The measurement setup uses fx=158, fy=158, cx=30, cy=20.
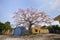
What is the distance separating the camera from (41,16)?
2941 cm

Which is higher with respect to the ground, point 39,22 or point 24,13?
point 24,13

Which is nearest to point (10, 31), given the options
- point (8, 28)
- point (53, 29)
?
point (8, 28)

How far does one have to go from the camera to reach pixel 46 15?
2920 cm

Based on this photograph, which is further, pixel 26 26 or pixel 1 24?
pixel 1 24

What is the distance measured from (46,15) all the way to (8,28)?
15541 millimetres

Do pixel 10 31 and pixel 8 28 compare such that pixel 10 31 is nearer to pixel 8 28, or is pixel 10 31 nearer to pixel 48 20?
pixel 8 28

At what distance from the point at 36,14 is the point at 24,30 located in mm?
3711

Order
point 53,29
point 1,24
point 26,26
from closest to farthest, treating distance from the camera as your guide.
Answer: point 26,26
point 1,24
point 53,29

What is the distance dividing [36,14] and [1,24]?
45.6 ft

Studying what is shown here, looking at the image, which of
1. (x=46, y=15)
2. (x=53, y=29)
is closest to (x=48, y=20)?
(x=46, y=15)

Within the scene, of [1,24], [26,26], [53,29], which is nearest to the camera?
[26,26]

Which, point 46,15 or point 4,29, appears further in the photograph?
point 4,29

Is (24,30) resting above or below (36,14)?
below

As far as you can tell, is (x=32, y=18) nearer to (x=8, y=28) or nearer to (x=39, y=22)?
(x=39, y=22)
